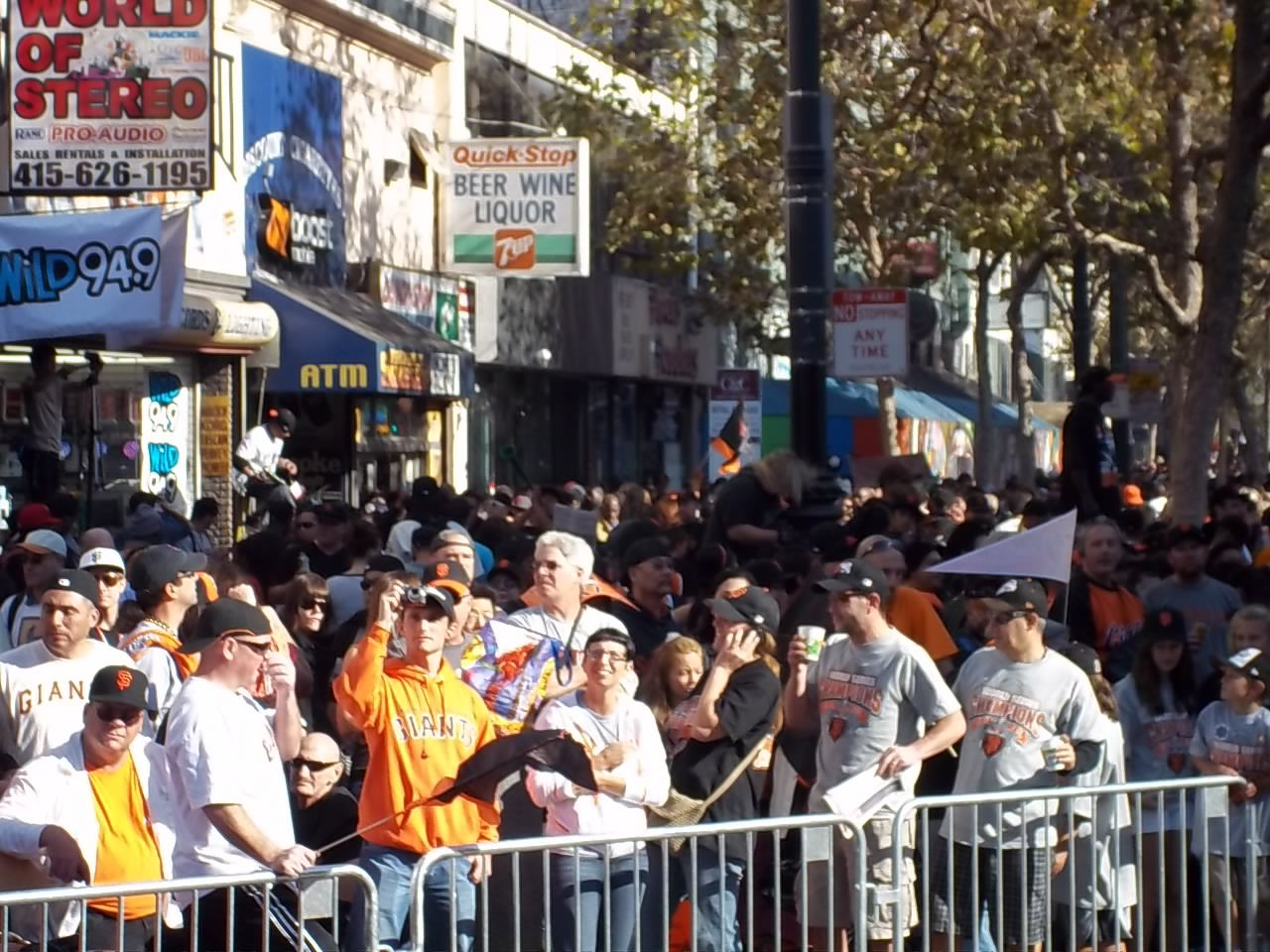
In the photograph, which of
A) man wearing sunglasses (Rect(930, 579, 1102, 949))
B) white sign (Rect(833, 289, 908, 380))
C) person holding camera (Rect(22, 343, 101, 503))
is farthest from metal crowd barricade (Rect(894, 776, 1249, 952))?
person holding camera (Rect(22, 343, 101, 503))

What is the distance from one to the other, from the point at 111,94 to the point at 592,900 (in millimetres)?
10955

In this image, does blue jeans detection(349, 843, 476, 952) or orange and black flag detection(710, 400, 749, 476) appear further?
orange and black flag detection(710, 400, 749, 476)

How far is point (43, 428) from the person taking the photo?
17594 millimetres

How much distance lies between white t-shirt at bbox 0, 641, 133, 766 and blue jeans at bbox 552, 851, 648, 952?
1.69 m

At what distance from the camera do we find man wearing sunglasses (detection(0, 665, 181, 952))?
22.1ft

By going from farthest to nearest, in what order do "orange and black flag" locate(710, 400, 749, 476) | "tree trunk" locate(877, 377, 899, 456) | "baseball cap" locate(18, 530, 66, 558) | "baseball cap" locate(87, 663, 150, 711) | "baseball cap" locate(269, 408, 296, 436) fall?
"tree trunk" locate(877, 377, 899, 456) → "orange and black flag" locate(710, 400, 749, 476) → "baseball cap" locate(269, 408, 296, 436) → "baseball cap" locate(18, 530, 66, 558) → "baseball cap" locate(87, 663, 150, 711)

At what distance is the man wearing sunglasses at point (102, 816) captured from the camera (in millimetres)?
6738

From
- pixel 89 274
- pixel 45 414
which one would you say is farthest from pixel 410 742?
pixel 45 414

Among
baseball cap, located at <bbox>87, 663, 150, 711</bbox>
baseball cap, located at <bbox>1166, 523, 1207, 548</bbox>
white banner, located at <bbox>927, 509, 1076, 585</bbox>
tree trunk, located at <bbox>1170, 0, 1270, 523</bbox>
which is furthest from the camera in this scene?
tree trunk, located at <bbox>1170, 0, 1270, 523</bbox>

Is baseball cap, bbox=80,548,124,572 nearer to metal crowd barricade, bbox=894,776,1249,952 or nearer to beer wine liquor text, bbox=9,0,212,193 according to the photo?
metal crowd barricade, bbox=894,776,1249,952

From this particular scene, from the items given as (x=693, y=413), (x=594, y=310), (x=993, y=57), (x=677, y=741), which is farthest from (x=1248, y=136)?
(x=693, y=413)

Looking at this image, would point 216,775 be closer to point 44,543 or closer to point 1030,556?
point 44,543

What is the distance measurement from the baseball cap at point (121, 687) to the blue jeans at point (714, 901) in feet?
6.79

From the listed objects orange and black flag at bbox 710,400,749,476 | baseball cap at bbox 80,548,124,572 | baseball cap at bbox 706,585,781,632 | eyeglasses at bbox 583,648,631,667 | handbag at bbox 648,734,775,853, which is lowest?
handbag at bbox 648,734,775,853
